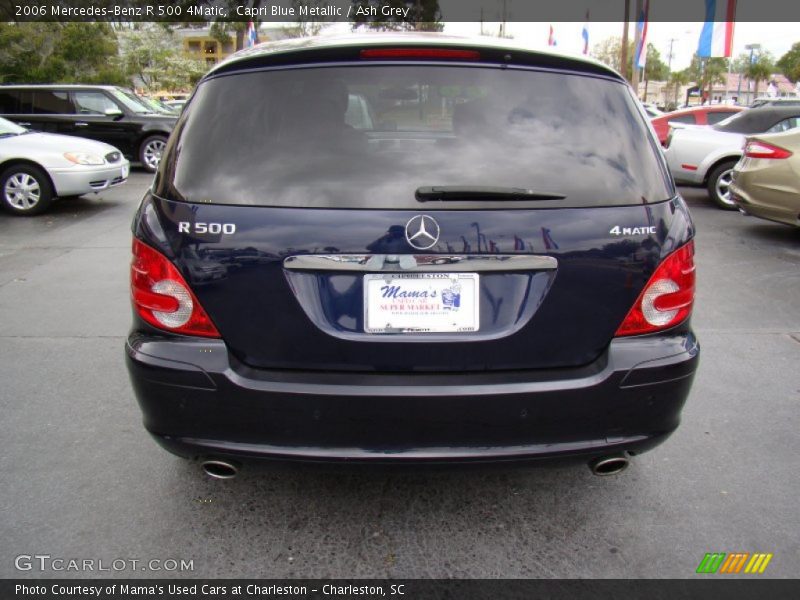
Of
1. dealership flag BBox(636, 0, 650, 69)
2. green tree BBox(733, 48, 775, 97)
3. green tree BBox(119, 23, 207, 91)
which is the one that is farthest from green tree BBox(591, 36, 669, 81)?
dealership flag BBox(636, 0, 650, 69)

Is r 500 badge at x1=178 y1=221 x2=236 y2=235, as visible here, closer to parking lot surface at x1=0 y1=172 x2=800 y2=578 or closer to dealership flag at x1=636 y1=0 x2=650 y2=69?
parking lot surface at x1=0 y1=172 x2=800 y2=578

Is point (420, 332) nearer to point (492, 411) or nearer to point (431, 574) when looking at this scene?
point (492, 411)

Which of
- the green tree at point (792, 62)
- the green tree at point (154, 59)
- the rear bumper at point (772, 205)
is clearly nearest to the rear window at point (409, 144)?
the rear bumper at point (772, 205)

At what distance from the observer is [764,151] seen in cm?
774

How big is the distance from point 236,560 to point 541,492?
1.29 meters

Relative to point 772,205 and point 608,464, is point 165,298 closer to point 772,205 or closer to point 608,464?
point 608,464

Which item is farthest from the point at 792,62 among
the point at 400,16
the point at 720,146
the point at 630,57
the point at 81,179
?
the point at 81,179

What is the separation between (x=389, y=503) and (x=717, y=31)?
22.2 m

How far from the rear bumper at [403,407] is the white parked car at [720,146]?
366 inches

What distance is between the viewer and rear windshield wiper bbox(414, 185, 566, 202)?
2135 millimetres

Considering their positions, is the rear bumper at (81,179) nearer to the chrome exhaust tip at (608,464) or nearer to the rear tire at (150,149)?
the rear tire at (150,149)

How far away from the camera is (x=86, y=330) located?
4.86 meters

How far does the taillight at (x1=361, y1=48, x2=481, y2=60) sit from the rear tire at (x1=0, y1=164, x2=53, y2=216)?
8.61m
